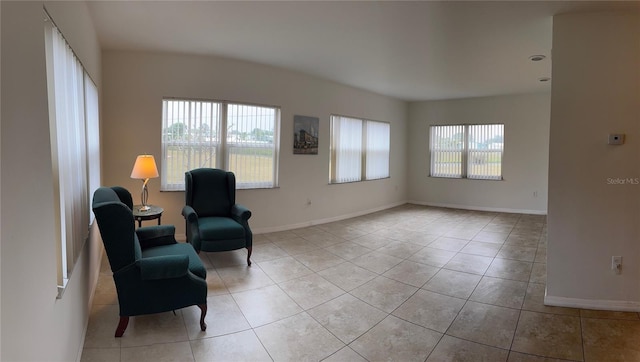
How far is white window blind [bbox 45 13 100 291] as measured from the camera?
68.7 inches

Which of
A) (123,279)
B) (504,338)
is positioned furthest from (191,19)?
(504,338)

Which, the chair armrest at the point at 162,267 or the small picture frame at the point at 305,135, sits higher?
the small picture frame at the point at 305,135

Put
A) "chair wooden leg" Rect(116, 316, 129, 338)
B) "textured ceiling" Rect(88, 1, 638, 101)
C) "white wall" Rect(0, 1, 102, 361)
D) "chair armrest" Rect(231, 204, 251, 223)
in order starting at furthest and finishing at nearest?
1. "chair armrest" Rect(231, 204, 251, 223)
2. "textured ceiling" Rect(88, 1, 638, 101)
3. "chair wooden leg" Rect(116, 316, 129, 338)
4. "white wall" Rect(0, 1, 102, 361)

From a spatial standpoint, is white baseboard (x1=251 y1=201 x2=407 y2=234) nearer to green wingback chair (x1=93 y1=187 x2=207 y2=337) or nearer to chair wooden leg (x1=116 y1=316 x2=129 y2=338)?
green wingback chair (x1=93 y1=187 x2=207 y2=337)

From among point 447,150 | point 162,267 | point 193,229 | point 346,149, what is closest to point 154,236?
point 193,229

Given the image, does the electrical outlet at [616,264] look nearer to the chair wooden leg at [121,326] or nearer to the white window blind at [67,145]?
the chair wooden leg at [121,326]

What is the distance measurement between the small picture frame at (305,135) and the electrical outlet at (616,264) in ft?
13.9

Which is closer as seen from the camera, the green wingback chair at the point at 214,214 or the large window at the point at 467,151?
the green wingback chair at the point at 214,214

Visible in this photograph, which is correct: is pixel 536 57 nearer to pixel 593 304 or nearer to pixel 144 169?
pixel 593 304

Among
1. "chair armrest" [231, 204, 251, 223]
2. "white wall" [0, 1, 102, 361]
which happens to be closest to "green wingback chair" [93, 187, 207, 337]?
"white wall" [0, 1, 102, 361]

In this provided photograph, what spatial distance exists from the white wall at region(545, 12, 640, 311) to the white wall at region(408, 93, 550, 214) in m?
4.58

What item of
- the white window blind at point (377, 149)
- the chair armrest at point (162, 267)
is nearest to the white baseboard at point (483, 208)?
the white window blind at point (377, 149)

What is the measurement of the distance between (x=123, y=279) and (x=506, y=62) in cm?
526

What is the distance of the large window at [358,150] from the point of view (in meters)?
6.45
